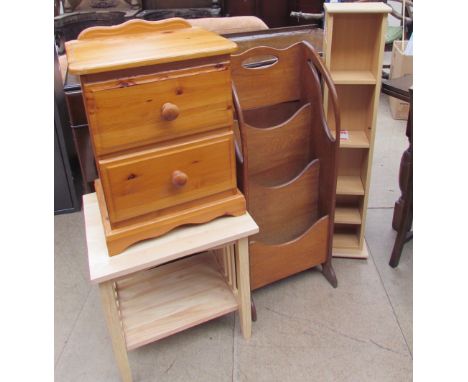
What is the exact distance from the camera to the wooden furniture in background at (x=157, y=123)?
3.17 ft

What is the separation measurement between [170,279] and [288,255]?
1.47 feet

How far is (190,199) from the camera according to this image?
117cm

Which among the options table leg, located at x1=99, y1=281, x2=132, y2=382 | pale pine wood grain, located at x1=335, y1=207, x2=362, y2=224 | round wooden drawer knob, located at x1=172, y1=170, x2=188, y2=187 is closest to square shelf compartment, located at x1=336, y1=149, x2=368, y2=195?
pale pine wood grain, located at x1=335, y1=207, x2=362, y2=224

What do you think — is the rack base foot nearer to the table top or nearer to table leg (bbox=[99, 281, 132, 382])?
the table top

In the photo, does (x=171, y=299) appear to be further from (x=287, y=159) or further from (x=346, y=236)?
(x=346, y=236)

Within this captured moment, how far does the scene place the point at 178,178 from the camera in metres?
1.09

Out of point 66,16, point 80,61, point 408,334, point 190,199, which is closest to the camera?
point 80,61

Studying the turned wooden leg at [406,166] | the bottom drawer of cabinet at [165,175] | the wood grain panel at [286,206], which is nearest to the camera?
the bottom drawer of cabinet at [165,175]

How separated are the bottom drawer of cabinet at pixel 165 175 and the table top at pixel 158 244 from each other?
97 mm

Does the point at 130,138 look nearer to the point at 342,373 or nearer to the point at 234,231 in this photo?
the point at 234,231

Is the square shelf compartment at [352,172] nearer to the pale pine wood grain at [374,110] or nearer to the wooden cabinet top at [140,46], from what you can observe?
the pale pine wood grain at [374,110]

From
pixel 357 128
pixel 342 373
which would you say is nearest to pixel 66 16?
pixel 357 128

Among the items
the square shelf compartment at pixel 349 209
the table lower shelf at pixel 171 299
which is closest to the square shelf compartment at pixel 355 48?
the square shelf compartment at pixel 349 209

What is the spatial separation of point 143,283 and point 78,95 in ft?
3.27
